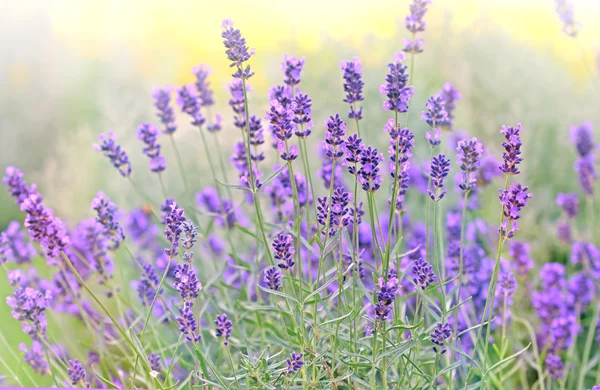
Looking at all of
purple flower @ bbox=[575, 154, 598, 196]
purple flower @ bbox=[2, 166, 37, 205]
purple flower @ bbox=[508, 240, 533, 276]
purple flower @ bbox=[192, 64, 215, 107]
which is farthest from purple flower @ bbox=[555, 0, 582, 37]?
purple flower @ bbox=[2, 166, 37, 205]

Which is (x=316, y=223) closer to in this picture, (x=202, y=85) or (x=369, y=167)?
(x=202, y=85)

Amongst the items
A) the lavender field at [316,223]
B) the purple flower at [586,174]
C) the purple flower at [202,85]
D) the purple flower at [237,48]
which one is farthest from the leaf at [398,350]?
Result: the purple flower at [586,174]

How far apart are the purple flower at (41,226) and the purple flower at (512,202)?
25.9 inches

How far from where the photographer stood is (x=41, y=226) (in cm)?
98

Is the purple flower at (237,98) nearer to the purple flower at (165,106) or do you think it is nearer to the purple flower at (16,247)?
the purple flower at (165,106)

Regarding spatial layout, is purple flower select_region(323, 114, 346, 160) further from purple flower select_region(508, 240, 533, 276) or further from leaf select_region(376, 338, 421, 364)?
purple flower select_region(508, 240, 533, 276)

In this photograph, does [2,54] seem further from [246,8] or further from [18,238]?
[18,238]

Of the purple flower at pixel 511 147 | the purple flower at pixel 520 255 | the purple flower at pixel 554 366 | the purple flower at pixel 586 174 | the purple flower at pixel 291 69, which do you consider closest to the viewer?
the purple flower at pixel 511 147

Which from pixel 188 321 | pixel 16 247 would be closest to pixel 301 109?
pixel 188 321

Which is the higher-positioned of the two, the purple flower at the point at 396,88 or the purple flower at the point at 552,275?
the purple flower at the point at 396,88

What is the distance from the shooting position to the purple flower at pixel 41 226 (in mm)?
961

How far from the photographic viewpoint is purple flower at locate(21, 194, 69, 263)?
96cm

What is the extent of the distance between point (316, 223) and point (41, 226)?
0.65 m

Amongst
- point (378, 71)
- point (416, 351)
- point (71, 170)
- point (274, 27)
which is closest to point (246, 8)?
point (274, 27)
